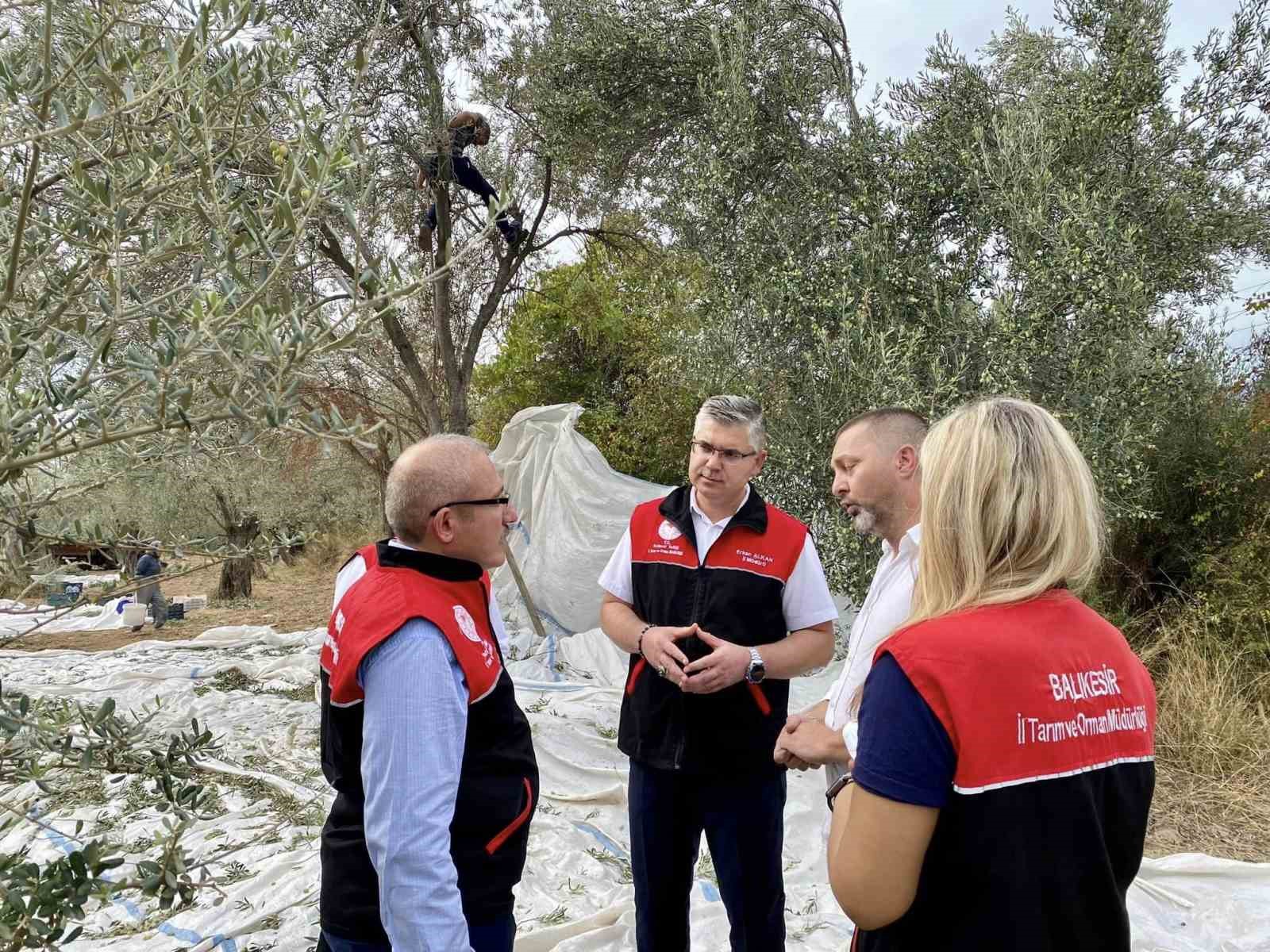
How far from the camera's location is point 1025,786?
125 centimetres

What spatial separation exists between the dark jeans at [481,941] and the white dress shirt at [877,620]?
34.3 inches

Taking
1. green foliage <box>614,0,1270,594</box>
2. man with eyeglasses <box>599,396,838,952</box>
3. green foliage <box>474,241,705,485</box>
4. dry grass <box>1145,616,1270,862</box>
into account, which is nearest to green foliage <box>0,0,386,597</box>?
man with eyeglasses <box>599,396,838,952</box>

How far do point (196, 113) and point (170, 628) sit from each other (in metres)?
13.0

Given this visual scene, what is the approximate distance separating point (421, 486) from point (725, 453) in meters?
1.29

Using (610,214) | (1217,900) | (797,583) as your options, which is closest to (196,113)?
(797,583)

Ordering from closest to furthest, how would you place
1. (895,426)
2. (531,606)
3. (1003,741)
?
(1003,741), (895,426), (531,606)

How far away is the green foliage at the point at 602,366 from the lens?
35.4 feet

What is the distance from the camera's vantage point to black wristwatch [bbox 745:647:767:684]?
8.65ft

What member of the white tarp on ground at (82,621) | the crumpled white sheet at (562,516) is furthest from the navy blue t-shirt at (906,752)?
the white tarp on ground at (82,621)

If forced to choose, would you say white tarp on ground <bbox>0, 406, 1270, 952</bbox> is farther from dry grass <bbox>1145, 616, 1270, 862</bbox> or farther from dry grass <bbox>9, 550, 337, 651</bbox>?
dry grass <bbox>9, 550, 337, 651</bbox>

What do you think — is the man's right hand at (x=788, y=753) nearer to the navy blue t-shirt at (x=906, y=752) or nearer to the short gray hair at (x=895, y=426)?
the short gray hair at (x=895, y=426)

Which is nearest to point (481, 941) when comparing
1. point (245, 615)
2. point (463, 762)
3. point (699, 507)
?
point (463, 762)

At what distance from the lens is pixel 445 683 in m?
1.63

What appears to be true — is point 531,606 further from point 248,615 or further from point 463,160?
point 248,615
